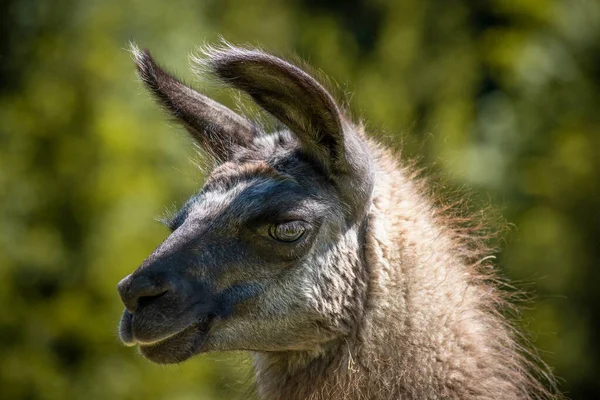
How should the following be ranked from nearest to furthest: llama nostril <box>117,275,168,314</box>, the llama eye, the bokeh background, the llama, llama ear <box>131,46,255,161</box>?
llama nostril <box>117,275,168,314</box>, the llama, the llama eye, llama ear <box>131,46,255,161</box>, the bokeh background

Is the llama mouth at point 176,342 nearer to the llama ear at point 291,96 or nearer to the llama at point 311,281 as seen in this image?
the llama at point 311,281

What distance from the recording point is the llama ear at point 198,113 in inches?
→ 197

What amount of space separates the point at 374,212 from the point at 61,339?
7736mm

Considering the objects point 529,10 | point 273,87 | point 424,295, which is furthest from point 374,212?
point 529,10

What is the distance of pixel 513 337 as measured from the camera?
5043 mm

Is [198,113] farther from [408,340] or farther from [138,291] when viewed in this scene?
[408,340]

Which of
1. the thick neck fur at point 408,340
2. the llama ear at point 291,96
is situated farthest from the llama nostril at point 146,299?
the llama ear at point 291,96

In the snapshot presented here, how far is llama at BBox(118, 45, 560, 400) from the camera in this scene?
429 centimetres

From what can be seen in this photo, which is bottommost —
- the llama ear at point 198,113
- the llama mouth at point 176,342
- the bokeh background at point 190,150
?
the llama mouth at point 176,342

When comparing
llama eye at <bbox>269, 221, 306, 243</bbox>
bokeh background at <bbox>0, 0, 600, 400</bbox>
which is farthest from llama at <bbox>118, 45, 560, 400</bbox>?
bokeh background at <bbox>0, 0, 600, 400</bbox>

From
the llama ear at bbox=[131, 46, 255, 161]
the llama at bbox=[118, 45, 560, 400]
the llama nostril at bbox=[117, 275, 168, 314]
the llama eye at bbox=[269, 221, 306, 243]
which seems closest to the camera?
the llama nostril at bbox=[117, 275, 168, 314]

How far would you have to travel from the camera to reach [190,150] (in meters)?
10.6

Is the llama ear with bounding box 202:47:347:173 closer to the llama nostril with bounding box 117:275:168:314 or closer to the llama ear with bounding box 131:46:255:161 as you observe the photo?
the llama ear with bounding box 131:46:255:161

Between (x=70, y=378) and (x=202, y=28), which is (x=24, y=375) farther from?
(x=202, y=28)
